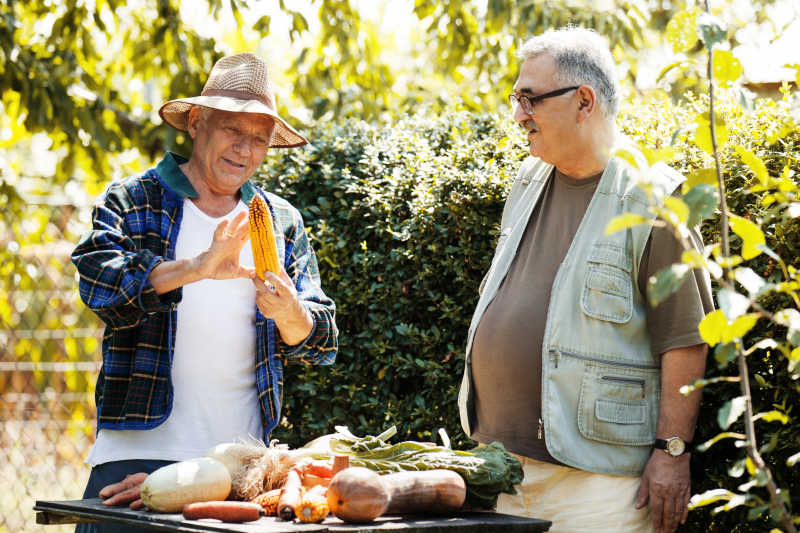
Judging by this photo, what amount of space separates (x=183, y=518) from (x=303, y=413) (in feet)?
7.00

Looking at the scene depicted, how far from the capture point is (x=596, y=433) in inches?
103

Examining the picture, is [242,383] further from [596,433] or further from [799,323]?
[799,323]

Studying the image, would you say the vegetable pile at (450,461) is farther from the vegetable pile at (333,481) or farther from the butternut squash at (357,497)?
the butternut squash at (357,497)

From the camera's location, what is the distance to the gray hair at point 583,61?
2846 millimetres

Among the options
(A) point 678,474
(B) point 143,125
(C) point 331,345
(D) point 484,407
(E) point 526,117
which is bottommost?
(A) point 678,474

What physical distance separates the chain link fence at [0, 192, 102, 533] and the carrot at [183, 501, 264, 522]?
5.11 m

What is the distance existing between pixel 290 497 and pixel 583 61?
1.68m

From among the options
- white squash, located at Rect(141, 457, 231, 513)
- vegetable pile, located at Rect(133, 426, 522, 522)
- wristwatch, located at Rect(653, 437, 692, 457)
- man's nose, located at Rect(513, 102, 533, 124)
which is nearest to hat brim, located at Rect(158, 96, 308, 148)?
man's nose, located at Rect(513, 102, 533, 124)

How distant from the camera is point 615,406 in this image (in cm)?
262

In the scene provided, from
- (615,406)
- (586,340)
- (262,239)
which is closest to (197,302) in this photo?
(262,239)

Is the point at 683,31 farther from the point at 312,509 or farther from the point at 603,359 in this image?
the point at 312,509

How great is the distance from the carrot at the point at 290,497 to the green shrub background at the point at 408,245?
1550 mm

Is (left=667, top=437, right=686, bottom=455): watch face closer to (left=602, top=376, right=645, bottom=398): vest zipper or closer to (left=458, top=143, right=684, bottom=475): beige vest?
(left=458, top=143, right=684, bottom=475): beige vest

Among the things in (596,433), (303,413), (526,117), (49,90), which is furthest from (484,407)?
(49,90)
